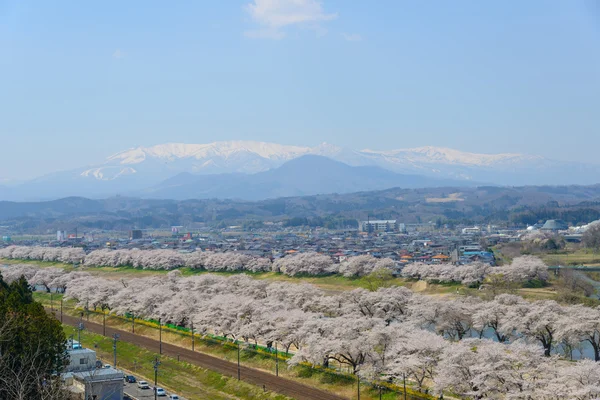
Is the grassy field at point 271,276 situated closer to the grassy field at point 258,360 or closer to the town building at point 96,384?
the grassy field at point 258,360

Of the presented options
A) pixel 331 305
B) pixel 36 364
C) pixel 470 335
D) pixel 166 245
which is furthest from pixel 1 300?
pixel 166 245

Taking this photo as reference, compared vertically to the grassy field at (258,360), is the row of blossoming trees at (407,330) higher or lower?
higher

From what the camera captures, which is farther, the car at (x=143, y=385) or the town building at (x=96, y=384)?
the car at (x=143, y=385)

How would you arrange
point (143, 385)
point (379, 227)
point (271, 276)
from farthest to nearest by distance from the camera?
point (379, 227)
point (271, 276)
point (143, 385)

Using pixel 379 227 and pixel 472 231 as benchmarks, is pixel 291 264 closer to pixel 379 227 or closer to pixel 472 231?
pixel 472 231

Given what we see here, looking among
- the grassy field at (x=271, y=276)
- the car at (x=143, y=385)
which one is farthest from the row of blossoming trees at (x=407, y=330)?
the grassy field at (x=271, y=276)

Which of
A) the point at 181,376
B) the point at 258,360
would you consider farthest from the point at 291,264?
the point at 181,376

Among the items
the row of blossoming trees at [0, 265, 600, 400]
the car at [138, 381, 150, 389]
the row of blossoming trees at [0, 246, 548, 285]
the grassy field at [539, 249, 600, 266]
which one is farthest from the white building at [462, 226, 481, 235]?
the car at [138, 381, 150, 389]
